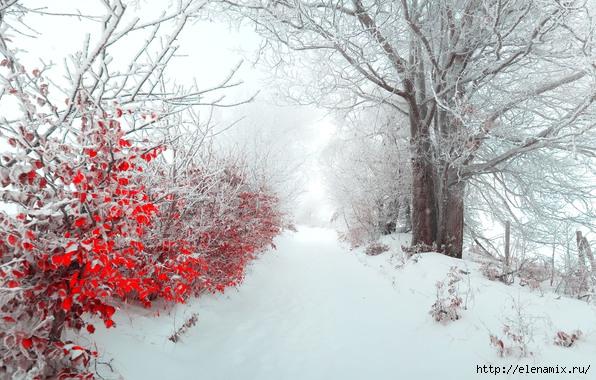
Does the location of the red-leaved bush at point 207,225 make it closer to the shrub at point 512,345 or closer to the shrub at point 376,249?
the shrub at point 512,345

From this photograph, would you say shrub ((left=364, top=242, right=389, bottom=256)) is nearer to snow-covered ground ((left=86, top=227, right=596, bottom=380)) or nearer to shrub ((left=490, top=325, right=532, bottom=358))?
snow-covered ground ((left=86, top=227, right=596, bottom=380))

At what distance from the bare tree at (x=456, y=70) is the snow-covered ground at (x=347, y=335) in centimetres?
220

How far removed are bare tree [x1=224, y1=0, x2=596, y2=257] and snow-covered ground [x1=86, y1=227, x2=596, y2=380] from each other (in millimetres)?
2203

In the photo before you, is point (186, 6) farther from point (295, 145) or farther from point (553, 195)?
point (295, 145)

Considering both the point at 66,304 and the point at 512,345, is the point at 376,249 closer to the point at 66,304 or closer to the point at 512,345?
the point at 512,345

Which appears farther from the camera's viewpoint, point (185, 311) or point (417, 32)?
point (417, 32)

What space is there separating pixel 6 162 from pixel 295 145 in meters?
19.3

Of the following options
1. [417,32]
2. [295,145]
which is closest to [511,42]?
[417,32]

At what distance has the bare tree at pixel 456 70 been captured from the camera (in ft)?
14.9

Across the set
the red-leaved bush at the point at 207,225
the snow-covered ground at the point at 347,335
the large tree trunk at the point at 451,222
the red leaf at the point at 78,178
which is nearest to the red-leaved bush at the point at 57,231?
the red leaf at the point at 78,178

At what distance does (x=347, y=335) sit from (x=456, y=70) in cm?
528

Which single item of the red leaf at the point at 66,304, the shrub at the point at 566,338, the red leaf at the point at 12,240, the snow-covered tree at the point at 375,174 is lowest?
the shrub at the point at 566,338

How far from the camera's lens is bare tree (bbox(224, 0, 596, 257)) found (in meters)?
4.55

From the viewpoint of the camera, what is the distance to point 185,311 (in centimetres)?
408
